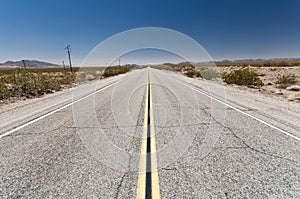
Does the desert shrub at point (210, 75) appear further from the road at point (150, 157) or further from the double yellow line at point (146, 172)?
the double yellow line at point (146, 172)

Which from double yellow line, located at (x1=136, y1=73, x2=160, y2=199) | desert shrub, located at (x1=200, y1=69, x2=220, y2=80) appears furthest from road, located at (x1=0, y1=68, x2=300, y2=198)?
desert shrub, located at (x1=200, y1=69, x2=220, y2=80)

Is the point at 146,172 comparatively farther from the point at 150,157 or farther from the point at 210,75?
the point at 210,75

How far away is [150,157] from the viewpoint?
4.00 m

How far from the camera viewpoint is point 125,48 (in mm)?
8250

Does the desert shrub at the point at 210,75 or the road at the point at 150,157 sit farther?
the desert shrub at the point at 210,75

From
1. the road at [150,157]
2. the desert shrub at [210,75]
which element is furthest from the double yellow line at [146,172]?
the desert shrub at [210,75]

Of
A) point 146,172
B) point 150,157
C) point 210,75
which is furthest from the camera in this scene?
point 210,75

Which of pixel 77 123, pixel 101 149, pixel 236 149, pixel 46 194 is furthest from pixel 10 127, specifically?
pixel 236 149

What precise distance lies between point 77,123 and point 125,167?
333 centimetres

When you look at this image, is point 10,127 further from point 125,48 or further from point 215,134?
point 215,134

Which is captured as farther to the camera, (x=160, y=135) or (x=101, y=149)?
(x=160, y=135)

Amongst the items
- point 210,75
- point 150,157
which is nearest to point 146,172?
point 150,157

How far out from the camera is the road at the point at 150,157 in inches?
116

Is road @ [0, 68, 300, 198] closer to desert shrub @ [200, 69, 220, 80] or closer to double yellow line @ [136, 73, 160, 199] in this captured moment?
double yellow line @ [136, 73, 160, 199]
